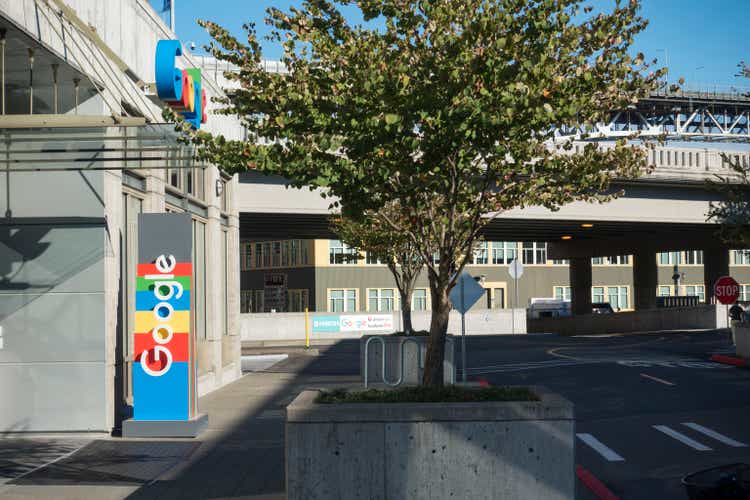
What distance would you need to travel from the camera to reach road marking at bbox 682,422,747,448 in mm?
13400

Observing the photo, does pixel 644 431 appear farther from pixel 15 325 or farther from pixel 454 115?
pixel 15 325

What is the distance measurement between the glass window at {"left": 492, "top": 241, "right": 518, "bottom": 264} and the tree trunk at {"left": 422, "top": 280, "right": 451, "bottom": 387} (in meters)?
73.6

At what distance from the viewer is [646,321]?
56969 millimetres

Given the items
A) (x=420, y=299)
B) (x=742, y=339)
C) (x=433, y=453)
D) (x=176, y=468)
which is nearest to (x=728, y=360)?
(x=742, y=339)

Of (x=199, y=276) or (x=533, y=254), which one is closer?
(x=199, y=276)

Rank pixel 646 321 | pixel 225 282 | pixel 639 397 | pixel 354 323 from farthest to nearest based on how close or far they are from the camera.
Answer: pixel 646 321 < pixel 354 323 < pixel 225 282 < pixel 639 397

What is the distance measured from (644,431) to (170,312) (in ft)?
25.3

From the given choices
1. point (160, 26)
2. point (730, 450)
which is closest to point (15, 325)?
point (160, 26)

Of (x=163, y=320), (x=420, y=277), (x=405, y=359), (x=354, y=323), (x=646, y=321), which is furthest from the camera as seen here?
(x=420, y=277)

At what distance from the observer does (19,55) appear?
1314cm

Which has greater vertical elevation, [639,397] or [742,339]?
[742,339]

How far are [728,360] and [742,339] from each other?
2.79ft

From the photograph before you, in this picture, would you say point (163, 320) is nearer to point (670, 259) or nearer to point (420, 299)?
point (420, 299)

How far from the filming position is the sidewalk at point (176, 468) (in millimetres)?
10555
